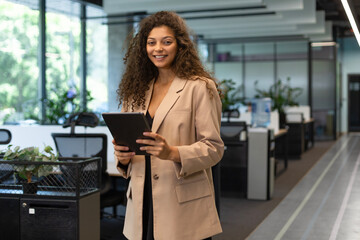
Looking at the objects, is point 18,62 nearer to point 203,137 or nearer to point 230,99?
point 230,99

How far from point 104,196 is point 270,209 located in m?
2.34

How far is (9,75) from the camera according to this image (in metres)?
8.52

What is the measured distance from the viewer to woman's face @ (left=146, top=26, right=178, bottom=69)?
1.71 meters

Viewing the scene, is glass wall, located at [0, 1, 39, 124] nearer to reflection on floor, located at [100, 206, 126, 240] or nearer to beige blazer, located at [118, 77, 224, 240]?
reflection on floor, located at [100, 206, 126, 240]

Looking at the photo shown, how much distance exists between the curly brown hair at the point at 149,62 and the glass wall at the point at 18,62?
665 cm

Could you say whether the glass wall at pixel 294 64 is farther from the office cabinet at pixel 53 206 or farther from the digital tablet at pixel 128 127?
the digital tablet at pixel 128 127

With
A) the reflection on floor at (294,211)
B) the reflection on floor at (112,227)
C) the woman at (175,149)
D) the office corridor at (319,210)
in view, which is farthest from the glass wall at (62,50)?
the woman at (175,149)

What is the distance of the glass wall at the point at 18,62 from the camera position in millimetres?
8367

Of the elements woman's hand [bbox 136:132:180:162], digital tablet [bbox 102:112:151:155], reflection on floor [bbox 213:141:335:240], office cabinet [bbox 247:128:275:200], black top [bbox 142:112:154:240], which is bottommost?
reflection on floor [bbox 213:141:335:240]

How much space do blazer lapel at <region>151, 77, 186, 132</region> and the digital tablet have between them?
10cm

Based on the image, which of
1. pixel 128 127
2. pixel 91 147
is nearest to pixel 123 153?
pixel 128 127

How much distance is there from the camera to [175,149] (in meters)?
1.57

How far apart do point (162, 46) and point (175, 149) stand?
1.28 ft

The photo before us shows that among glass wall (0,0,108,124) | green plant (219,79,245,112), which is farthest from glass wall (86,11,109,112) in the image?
green plant (219,79,245,112)
